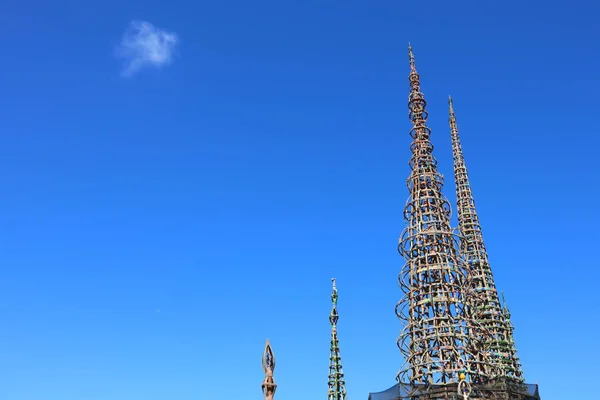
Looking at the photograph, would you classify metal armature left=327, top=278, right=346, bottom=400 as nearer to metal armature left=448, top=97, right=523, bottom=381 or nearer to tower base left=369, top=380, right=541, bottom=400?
tower base left=369, top=380, right=541, bottom=400

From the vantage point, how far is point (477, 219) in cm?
7181

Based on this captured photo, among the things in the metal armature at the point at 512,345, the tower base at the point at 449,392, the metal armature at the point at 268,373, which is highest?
the metal armature at the point at 512,345

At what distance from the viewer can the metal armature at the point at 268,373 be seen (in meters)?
11.8

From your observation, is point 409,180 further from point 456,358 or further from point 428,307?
point 456,358

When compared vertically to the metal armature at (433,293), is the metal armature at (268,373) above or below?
below

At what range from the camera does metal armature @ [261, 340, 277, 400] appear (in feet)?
38.7

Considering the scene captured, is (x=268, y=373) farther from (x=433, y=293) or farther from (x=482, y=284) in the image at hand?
(x=482, y=284)

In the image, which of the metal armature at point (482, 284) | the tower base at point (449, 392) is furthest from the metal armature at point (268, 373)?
the metal armature at point (482, 284)

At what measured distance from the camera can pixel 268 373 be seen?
469 inches

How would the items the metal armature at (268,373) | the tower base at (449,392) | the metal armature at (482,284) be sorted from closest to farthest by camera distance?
the metal armature at (268,373), the tower base at (449,392), the metal armature at (482,284)

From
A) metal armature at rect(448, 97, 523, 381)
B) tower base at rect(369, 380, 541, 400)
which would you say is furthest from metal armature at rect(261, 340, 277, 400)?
metal armature at rect(448, 97, 523, 381)

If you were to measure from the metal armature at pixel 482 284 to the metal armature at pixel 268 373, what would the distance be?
2043 inches

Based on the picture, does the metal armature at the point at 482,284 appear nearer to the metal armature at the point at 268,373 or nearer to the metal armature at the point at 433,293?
the metal armature at the point at 433,293

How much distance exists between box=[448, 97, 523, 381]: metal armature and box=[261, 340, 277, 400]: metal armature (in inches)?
2043
